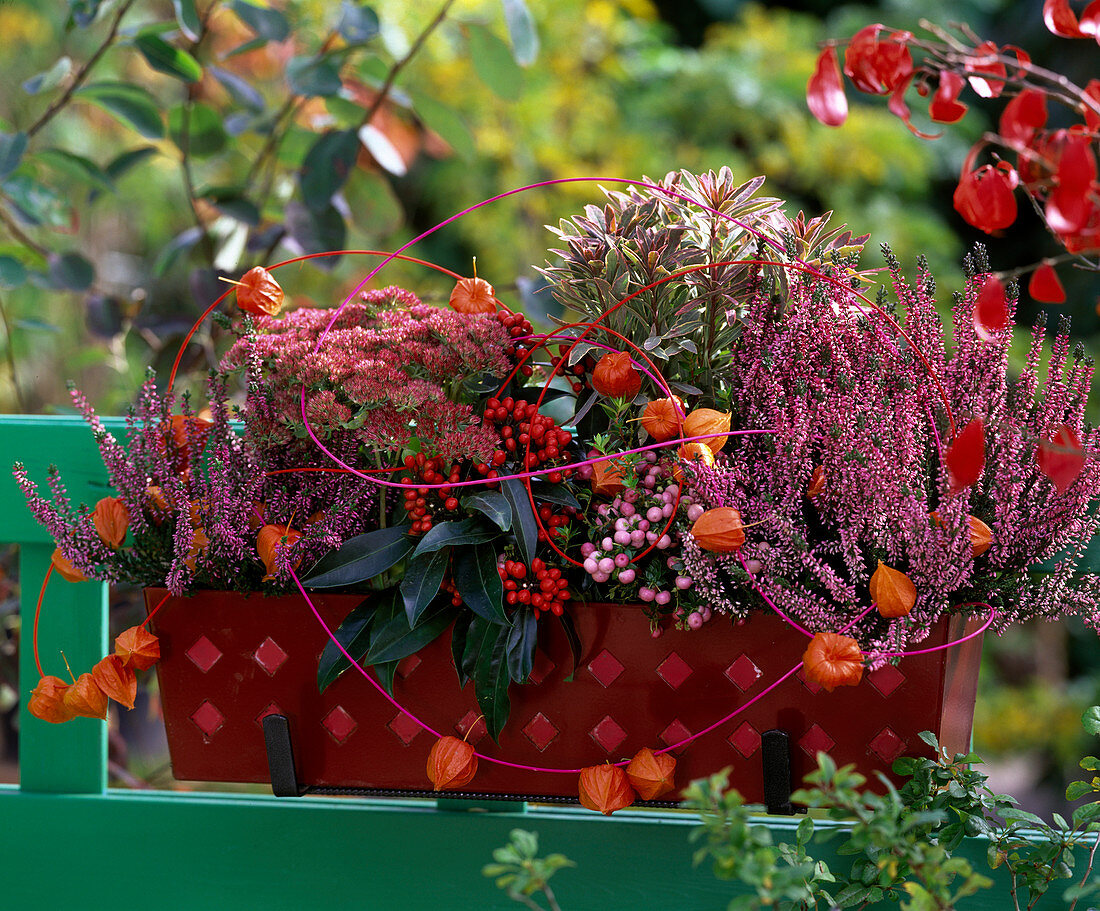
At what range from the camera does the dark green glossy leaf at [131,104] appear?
1.19 meters

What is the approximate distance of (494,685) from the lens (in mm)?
641

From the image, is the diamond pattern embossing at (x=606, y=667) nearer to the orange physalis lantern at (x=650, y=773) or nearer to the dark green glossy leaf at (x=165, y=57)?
the orange physalis lantern at (x=650, y=773)

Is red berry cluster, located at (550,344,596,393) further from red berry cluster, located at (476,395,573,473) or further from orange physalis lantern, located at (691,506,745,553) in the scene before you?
orange physalis lantern, located at (691,506,745,553)

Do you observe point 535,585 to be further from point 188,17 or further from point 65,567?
point 188,17

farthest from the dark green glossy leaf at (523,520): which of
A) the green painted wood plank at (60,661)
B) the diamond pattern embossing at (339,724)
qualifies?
the green painted wood plank at (60,661)

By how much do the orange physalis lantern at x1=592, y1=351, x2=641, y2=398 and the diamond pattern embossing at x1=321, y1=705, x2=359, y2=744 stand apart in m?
0.33

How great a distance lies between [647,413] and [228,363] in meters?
0.32

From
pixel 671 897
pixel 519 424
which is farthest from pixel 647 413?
pixel 671 897

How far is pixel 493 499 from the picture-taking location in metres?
0.64

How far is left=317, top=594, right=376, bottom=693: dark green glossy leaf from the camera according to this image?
2.16ft

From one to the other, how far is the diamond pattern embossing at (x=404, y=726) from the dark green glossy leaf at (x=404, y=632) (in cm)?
7

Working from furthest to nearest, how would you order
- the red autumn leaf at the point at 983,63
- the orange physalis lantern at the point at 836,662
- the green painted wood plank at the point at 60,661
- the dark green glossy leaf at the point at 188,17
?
1. the dark green glossy leaf at the point at 188,17
2. the green painted wood plank at the point at 60,661
3. the orange physalis lantern at the point at 836,662
4. the red autumn leaf at the point at 983,63

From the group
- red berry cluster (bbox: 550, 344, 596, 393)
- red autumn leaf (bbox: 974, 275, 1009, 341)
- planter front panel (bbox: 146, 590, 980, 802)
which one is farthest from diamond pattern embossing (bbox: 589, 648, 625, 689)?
red autumn leaf (bbox: 974, 275, 1009, 341)

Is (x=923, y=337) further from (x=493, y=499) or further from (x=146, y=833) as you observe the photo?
(x=146, y=833)
